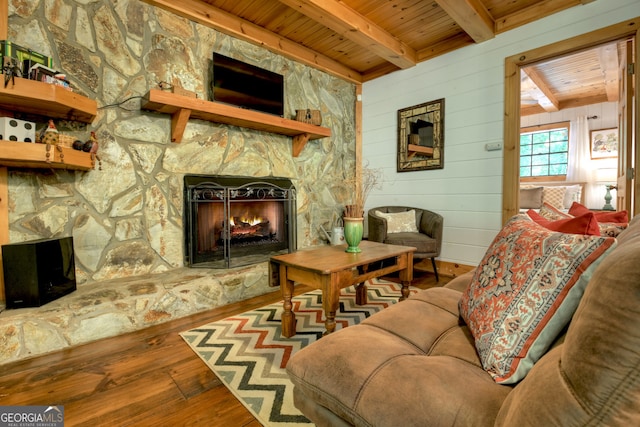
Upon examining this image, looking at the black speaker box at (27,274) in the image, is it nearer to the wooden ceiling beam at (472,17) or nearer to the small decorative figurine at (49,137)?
the small decorative figurine at (49,137)

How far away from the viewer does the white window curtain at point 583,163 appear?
5.37m

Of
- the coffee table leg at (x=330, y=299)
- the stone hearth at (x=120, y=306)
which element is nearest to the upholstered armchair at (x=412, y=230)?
the stone hearth at (x=120, y=306)

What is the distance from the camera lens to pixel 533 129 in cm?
611

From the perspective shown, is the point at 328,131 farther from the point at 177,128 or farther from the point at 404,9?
the point at 177,128

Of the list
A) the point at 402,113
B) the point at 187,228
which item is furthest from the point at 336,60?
the point at 187,228

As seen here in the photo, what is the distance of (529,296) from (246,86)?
3.00 m

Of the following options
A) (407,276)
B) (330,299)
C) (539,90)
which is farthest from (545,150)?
(330,299)

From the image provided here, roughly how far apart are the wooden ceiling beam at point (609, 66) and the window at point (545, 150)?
916mm

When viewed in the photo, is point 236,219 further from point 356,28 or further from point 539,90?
point 539,90

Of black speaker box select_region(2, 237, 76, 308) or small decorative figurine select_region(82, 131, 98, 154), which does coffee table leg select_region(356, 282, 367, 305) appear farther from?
small decorative figurine select_region(82, 131, 98, 154)

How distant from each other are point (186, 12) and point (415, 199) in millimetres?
3112

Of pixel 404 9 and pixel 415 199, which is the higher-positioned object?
pixel 404 9

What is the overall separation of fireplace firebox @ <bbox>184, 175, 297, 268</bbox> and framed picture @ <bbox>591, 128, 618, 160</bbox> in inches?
227

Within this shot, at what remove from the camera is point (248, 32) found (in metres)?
3.05
